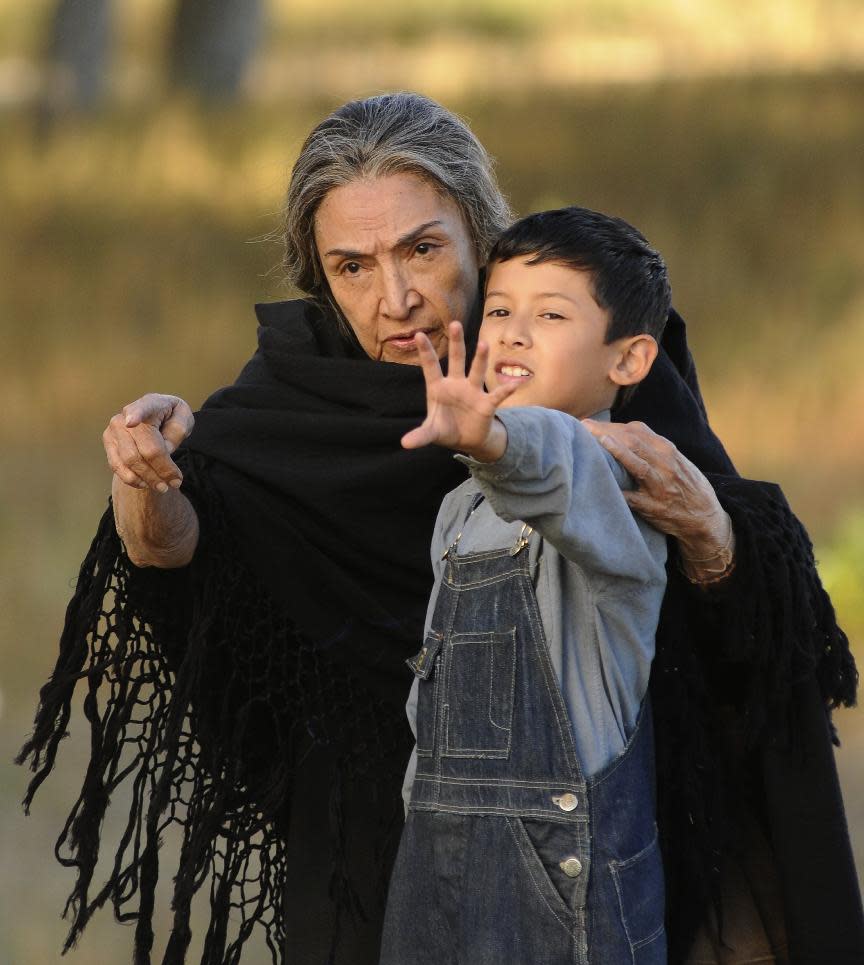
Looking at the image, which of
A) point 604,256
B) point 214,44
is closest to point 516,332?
point 604,256

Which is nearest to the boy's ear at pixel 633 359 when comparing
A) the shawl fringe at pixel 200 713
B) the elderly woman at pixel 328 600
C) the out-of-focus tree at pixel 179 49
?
the elderly woman at pixel 328 600

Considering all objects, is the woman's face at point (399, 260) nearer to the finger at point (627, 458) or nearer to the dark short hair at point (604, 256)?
the dark short hair at point (604, 256)

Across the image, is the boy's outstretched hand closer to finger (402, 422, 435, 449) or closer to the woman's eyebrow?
finger (402, 422, 435, 449)

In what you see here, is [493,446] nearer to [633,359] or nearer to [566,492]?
[566,492]

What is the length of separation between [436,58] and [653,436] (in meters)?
8.86

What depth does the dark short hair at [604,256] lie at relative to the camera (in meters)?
2.41

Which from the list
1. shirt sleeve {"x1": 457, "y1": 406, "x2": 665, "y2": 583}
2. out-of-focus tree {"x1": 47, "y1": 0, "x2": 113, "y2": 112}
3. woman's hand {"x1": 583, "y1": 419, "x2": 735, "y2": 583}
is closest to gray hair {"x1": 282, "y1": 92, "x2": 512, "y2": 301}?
woman's hand {"x1": 583, "y1": 419, "x2": 735, "y2": 583}

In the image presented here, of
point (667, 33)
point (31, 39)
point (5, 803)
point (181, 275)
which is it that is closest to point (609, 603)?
point (5, 803)

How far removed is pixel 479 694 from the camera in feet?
7.63

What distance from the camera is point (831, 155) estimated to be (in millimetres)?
9656

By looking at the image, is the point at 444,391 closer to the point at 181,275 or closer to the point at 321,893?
the point at 321,893

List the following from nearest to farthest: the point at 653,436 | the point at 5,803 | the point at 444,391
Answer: the point at 444,391
the point at 653,436
the point at 5,803

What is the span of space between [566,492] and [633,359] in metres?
0.44

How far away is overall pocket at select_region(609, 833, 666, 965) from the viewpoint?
224 centimetres
